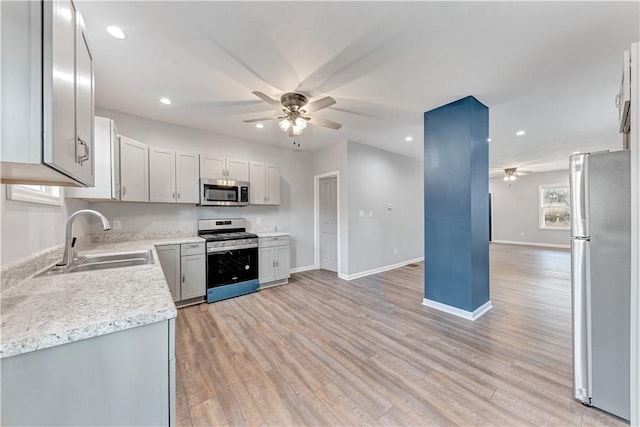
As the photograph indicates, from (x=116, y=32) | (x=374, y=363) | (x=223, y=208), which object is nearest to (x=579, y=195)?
(x=374, y=363)

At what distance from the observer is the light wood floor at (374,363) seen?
5.17 ft

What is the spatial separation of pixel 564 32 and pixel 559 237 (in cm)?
884

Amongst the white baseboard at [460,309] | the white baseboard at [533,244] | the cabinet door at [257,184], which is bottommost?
the white baseboard at [460,309]

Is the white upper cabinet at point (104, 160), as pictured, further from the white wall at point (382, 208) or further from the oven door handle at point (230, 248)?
the white wall at point (382, 208)

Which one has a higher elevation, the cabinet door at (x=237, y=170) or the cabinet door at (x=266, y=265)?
the cabinet door at (x=237, y=170)

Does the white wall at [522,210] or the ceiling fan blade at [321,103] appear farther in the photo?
the white wall at [522,210]

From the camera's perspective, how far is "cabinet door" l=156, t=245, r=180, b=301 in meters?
3.12

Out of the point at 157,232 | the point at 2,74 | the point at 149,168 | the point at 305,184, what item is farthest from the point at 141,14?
the point at 305,184

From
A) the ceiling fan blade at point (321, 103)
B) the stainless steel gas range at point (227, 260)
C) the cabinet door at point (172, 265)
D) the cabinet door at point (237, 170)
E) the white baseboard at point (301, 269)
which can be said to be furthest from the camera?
the white baseboard at point (301, 269)

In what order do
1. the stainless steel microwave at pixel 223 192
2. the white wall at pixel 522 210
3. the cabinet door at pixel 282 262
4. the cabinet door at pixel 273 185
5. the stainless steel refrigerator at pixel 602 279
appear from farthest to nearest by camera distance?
the white wall at pixel 522 210, the cabinet door at pixel 273 185, the cabinet door at pixel 282 262, the stainless steel microwave at pixel 223 192, the stainless steel refrigerator at pixel 602 279

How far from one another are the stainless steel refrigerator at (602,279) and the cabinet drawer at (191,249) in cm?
385

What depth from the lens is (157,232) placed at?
3592 millimetres

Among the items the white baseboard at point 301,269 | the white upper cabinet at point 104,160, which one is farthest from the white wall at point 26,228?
Result: the white baseboard at point 301,269

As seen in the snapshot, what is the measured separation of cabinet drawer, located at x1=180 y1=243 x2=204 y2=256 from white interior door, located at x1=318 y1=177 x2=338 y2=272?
255cm
